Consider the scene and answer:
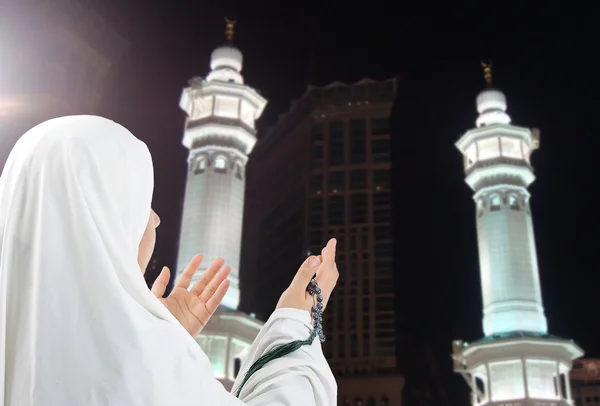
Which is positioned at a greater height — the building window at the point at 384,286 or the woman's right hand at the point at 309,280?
the building window at the point at 384,286

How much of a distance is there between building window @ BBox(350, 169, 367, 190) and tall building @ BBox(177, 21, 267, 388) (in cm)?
1090

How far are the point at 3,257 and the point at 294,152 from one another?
30.2 meters

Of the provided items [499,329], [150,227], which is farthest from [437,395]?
[150,227]

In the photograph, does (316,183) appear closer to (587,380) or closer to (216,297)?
(587,380)

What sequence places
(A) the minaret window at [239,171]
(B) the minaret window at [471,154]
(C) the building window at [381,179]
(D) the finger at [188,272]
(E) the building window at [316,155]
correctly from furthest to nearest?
(E) the building window at [316,155] < (C) the building window at [381,179] < (B) the minaret window at [471,154] < (A) the minaret window at [239,171] < (D) the finger at [188,272]

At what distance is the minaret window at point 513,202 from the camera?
1738cm

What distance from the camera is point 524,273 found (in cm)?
1611

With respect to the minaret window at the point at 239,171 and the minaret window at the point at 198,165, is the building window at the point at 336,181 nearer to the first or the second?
the minaret window at the point at 239,171

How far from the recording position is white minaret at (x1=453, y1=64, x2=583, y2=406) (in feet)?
50.0

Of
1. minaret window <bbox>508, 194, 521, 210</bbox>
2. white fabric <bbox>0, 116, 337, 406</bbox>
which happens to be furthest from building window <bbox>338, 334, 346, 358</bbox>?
white fabric <bbox>0, 116, 337, 406</bbox>

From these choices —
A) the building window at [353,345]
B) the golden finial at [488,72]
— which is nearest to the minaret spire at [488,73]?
the golden finial at [488,72]

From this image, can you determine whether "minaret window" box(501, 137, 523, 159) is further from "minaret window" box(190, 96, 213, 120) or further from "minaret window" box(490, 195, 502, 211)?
"minaret window" box(190, 96, 213, 120)

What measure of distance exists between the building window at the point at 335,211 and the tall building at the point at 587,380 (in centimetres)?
1595

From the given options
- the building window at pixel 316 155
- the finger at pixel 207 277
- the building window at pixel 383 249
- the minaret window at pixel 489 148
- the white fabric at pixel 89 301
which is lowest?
the white fabric at pixel 89 301
